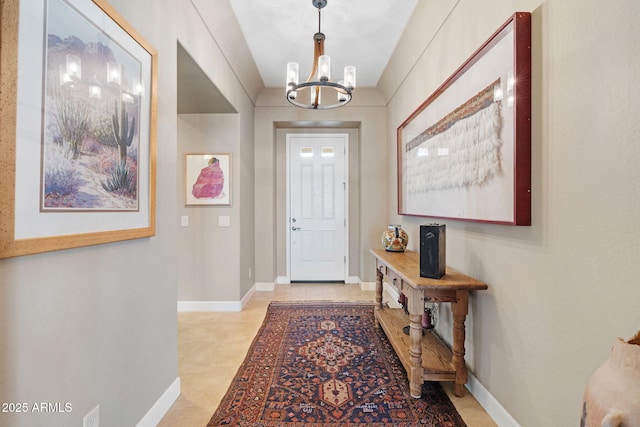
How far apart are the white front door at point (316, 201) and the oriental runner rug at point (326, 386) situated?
6.19ft

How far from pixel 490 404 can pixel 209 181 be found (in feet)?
10.5

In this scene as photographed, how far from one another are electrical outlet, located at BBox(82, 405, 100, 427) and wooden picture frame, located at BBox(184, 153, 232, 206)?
2467 millimetres

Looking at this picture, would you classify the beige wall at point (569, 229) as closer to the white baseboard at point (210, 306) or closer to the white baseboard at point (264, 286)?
the white baseboard at point (210, 306)

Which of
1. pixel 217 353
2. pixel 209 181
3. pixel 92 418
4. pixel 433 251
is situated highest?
pixel 209 181

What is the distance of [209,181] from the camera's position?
3502mm

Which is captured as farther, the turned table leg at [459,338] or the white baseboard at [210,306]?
the white baseboard at [210,306]

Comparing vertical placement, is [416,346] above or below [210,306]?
above

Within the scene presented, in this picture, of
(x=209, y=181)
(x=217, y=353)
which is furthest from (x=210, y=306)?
(x=209, y=181)

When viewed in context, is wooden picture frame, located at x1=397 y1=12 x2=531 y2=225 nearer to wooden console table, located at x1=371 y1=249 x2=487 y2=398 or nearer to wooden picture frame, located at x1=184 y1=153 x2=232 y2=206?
wooden console table, located at x1=371 y1=249 x2=487 y2=398

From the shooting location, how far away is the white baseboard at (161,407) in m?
1.57

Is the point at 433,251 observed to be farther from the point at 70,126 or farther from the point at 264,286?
the point at 264,286

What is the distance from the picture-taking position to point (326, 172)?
477cm

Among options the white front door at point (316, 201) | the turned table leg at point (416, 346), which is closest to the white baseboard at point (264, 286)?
the white front door at point (316, 201)

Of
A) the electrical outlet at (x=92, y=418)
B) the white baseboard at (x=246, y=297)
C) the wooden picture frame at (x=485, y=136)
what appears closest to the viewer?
the electrical outlet at (x=92, y=418)
